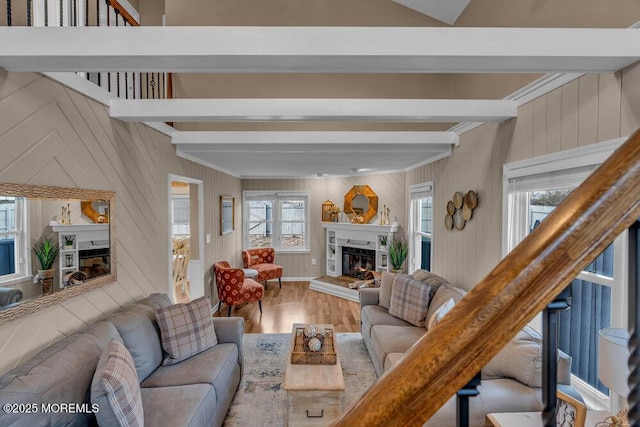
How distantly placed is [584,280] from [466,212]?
1.45m

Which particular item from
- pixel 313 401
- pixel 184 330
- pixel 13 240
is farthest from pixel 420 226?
pixel 13 240

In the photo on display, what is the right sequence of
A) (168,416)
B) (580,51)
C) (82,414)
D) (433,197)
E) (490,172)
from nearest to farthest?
(580,51) < (82,414) < (168,416) < (490,172) < (433,197)

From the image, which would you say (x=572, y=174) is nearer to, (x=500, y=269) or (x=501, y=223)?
(x=501, y=223)

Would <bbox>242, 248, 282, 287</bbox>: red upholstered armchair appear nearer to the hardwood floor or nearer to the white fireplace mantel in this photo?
the hardwood floor

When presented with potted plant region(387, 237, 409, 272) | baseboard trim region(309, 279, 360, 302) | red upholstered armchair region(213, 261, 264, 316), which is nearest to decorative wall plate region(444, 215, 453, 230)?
potted plant region(387, 237, 409, 272)

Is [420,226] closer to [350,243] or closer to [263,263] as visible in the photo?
[350,243]

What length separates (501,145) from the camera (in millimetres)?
2680

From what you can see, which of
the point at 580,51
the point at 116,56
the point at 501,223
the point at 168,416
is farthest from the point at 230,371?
the point at 580,51

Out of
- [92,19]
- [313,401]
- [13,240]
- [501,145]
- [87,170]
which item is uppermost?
[92,19]

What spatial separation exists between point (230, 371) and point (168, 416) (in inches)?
29.1

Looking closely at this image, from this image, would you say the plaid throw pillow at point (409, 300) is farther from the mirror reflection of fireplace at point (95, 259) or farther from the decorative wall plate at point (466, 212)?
the mirror reflection of fireplace at point (95, 259)

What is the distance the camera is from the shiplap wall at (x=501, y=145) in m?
1.63

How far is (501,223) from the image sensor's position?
2.62 meters

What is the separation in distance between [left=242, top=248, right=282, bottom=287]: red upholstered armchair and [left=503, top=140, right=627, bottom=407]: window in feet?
15.2
